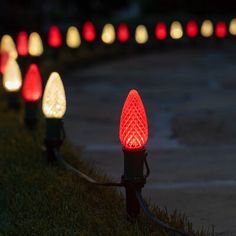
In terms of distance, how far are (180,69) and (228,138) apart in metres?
7.62

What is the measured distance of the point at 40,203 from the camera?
562 centimetres

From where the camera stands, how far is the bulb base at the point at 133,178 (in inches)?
207

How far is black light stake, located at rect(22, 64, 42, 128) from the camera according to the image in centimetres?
800

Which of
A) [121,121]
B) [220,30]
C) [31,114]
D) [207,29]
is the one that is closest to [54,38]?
[207,29]

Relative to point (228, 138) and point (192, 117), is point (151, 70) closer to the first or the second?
point (192, 117)

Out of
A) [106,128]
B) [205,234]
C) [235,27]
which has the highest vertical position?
[235,27]

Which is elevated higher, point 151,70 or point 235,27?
point 235,27

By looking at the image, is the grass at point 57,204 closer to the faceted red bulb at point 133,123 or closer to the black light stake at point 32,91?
the faceted red bulb at point 133,123

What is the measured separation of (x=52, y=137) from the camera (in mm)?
6879

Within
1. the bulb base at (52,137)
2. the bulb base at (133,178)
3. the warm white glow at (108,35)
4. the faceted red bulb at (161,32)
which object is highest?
the faceted red bulb at (161,32)

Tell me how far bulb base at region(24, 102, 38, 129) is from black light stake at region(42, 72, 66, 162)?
4.89ft

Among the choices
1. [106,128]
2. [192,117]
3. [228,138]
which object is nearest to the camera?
[228,138]

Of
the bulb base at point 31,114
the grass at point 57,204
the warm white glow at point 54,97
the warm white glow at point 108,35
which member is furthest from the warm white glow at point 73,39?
the warm white glow at point 54,97

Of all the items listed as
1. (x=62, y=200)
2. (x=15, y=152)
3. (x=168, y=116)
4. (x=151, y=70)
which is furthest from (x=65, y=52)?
(x=62, y=200)
